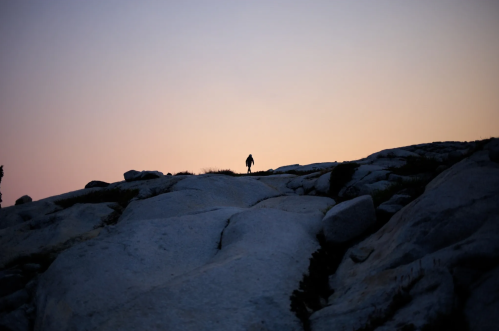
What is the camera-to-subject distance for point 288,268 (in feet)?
38.5

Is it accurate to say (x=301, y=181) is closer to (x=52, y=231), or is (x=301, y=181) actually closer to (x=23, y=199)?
(x=52, y=231)

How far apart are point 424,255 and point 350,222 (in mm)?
4491

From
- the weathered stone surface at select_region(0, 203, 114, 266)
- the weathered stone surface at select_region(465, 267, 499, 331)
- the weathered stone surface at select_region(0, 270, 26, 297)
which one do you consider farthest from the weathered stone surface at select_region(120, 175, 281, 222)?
the weathered stone surface at select_region(465, 267, 499, 331)

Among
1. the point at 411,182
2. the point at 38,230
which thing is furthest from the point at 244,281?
the point at 38,230

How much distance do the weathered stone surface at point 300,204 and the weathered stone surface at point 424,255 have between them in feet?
18.6

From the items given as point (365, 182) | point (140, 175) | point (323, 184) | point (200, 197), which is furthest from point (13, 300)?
point (140, 175)

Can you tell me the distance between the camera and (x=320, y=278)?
11828 mm

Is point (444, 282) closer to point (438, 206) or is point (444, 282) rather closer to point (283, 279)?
point (438, 206)

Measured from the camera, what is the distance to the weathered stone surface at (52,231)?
57.6 ft

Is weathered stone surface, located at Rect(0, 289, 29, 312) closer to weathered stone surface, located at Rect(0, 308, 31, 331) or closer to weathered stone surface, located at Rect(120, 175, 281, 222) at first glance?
weathered stone surface, located at Rect(0, 308, 31, 331)

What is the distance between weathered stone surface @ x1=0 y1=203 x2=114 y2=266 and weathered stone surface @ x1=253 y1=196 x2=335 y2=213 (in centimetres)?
957

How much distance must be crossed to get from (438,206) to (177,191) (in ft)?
51.0

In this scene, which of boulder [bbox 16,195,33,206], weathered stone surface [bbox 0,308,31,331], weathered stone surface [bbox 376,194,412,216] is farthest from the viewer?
boulder [bbox 16,195,33,206]

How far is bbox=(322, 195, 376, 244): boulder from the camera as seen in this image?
14.1 metres
